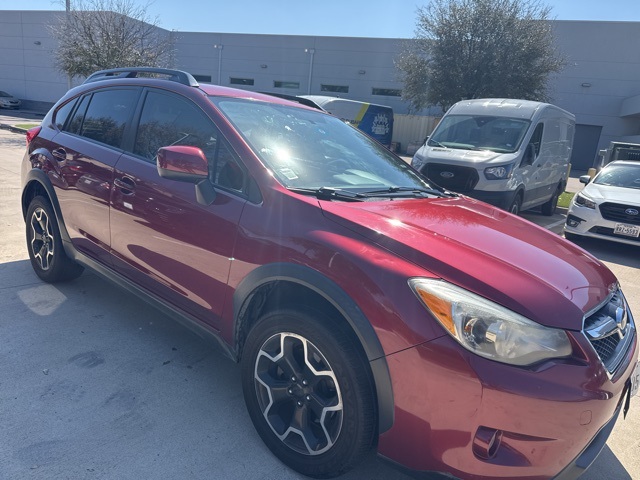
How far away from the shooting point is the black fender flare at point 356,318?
1.81 meters

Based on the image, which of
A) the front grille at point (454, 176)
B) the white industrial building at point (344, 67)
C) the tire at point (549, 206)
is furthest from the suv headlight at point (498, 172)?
the white industrial building at point (344, 67)

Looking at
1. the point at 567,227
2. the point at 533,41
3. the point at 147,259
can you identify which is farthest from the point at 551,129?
the point at 533,41

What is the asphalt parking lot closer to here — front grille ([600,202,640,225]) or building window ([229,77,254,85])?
front grille ([600,202,640,225])

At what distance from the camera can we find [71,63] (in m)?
17.5

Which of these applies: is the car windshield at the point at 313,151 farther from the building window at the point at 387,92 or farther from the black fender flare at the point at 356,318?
the building window at the point at 387,92

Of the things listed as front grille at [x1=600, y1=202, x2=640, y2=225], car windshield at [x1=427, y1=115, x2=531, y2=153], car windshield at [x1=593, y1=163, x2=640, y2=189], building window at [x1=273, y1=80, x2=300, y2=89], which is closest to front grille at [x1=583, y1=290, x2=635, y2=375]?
front grille at [x1=600, y1=202, x2=640, y2=225]

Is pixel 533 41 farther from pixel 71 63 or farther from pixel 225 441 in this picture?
pixel 225 441

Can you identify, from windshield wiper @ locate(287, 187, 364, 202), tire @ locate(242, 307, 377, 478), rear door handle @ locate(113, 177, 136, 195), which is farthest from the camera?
rear door handle @ locate(113, 177, 136, 195)

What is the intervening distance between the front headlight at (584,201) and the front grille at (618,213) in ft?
0.50

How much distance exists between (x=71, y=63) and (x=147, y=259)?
59.8ft

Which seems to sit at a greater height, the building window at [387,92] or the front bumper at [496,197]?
the building window at [387,92]

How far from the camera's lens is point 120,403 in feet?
8.46

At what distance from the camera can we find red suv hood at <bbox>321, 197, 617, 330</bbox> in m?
1.76

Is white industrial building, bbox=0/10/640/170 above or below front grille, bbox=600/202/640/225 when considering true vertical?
above
